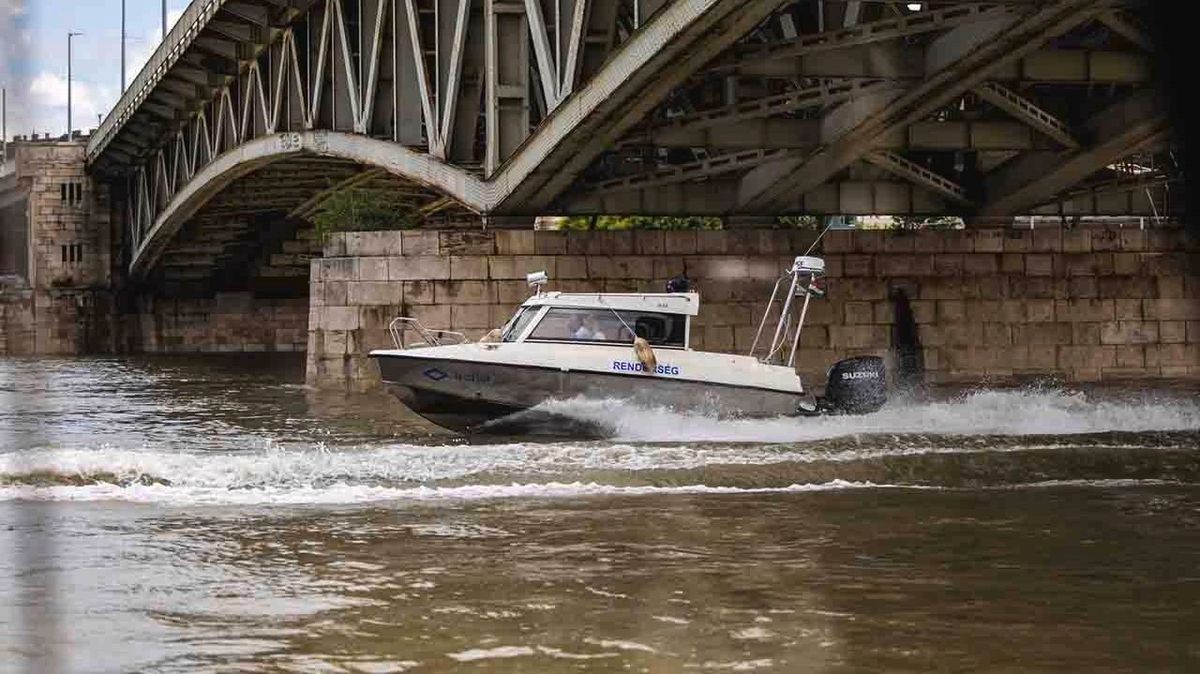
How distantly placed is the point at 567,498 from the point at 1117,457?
5978 millimetres

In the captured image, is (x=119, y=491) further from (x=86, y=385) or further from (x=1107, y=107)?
(x=86, y=385)

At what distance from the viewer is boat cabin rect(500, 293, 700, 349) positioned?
1792 centimetres

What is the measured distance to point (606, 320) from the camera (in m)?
18.0

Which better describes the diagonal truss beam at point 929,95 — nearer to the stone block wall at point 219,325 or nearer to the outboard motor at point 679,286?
the outboard motor at point 679,286

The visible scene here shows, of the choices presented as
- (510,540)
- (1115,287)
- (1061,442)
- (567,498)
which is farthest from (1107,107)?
(510,540)

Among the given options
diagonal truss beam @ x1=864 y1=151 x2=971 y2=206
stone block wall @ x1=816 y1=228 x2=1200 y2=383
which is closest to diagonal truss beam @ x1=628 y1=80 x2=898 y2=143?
diagonal truss beam @ x1=864 y1=151 x2=971 y2=206

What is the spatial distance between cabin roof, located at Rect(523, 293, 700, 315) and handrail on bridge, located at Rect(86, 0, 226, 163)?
1434cm

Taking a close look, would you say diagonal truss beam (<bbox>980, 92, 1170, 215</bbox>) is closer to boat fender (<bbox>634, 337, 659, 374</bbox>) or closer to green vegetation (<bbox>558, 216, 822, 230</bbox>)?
green vegetation (<bbox>558, 216, 822, 230</bbox>)

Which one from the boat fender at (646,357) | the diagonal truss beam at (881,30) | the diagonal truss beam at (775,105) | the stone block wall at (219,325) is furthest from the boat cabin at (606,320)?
the stone block wall at (219,325)

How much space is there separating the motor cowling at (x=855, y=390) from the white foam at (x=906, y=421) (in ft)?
0.49

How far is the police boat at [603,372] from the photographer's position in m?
17.5

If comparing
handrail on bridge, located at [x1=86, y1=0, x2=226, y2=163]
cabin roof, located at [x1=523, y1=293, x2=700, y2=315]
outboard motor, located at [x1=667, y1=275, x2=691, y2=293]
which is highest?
handrail on bridge, located at [x1=86, y1=0, x2=226, y2=163]

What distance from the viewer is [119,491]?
12.8 metres

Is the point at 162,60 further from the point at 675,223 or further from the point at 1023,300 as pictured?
the point at 1023,300
